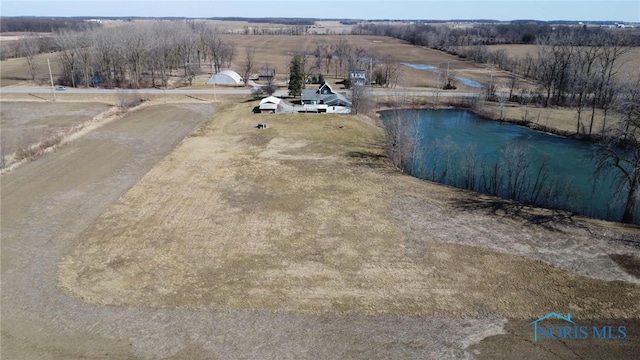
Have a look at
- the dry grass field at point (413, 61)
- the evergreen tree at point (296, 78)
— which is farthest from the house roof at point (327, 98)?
the dry grass field at point (413, 61)

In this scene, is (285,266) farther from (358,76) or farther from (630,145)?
(358,76)

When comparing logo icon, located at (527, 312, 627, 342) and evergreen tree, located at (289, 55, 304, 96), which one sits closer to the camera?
logo icon, located at (527, 312, 627, 342)

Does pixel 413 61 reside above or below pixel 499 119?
above

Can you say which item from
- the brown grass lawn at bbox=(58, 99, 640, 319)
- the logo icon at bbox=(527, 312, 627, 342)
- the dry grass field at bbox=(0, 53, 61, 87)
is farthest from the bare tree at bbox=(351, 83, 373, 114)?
the dry grass field at bbox=(0, 53, 61, 87)

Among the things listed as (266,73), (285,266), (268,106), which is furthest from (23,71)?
(285,266)

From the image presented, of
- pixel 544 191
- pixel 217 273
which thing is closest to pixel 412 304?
pixel 217 273

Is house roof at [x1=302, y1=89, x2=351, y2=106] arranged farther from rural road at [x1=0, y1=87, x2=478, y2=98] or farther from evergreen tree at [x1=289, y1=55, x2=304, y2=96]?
rural road at [x1=0, y1=87, x2=478, y2=98]
